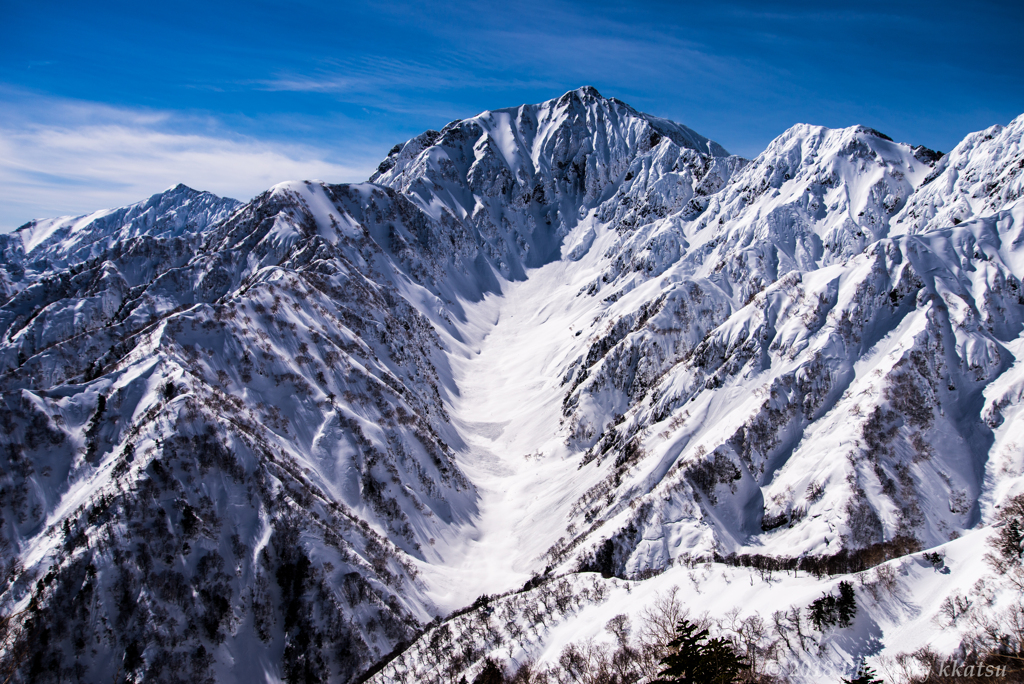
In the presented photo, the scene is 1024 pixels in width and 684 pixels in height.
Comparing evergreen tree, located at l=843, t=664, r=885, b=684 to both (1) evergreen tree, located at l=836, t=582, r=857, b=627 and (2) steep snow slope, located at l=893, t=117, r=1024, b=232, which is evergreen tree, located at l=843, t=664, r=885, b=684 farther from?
(2) steep snow slope, located at l=893, t=117, r=1024, b=232

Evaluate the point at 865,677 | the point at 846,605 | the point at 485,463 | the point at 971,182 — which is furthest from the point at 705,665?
the point at 971,182

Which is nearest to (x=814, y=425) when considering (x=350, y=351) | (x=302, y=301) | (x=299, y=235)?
(x=350, y=351)

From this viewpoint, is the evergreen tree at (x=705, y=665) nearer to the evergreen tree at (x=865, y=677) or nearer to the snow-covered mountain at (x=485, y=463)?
the evergreen tree at (x=865, y=677)

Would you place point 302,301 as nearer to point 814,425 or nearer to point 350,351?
point 350,351

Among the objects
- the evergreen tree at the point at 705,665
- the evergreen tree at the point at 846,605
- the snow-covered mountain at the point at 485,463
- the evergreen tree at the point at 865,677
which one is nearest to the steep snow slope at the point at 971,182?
the snow-covered mountain at the point at 485,463

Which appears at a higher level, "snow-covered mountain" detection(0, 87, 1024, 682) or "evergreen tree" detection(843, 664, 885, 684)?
"snow-covered mountain" detection(0, 87, 1024, 682)

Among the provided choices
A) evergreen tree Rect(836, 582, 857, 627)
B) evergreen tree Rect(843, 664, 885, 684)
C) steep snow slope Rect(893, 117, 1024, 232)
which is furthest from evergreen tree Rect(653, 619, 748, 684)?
steep snow slope Rect(893, 117, 1024, 232)

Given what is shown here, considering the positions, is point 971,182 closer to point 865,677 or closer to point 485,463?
point 485,463

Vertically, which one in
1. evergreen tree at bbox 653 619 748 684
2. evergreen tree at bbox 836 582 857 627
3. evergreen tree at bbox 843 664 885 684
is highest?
evergreen tree at bbox 653 619 748 684
